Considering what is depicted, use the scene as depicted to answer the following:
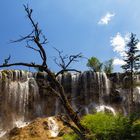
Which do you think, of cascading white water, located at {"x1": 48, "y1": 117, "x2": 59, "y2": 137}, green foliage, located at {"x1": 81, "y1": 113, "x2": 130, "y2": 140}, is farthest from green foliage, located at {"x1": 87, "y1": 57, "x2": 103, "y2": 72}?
green foliage, located at {"x1": 81, "y1": 113, "x2": 130, "y2": 140}

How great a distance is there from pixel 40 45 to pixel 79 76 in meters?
39.9

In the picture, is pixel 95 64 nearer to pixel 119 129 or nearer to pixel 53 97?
pixel 53 97

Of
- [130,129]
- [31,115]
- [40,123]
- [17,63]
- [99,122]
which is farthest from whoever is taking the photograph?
[31,115]

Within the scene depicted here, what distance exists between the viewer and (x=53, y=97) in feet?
160

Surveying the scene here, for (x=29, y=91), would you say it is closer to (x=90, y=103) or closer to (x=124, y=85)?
(x=90, y=103)

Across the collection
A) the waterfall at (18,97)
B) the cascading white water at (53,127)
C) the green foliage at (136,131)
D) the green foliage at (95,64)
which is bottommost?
the cascading white water at (53,127)

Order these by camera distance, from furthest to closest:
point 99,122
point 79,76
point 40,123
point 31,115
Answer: point 79,76, point 31,115, point 40,123, point 99,122

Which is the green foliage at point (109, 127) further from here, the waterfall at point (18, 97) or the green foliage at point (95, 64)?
the green foliage at point (95, 64)

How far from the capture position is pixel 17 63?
10844mm

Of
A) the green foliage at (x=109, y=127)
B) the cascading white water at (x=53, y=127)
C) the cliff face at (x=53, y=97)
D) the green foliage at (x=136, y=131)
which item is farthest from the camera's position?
the cliff face at (x=53, y=97)

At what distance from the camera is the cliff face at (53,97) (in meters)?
47.3

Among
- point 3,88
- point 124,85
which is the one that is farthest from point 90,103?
point 3,88

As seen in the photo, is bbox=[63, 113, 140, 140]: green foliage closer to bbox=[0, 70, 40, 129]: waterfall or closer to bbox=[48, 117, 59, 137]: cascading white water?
bbox=[48, 117, 59, 137]: cascading white water

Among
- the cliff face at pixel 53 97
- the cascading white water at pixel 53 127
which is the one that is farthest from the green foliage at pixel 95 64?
the cascading white water at pixel 53 127
